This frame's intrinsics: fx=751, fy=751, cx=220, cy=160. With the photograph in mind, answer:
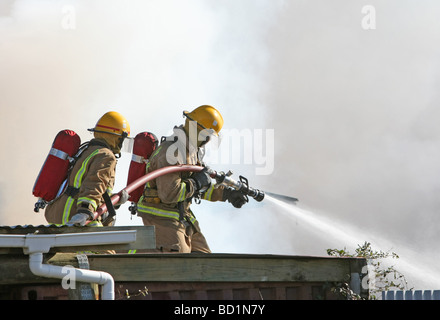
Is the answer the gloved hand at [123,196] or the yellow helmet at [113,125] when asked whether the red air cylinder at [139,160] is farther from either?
the gloved hand at [123,196]

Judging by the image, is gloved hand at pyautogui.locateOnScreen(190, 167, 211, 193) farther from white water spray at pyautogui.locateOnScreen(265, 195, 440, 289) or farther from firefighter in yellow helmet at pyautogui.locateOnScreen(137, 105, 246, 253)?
white water spray at pyautogui.locateOnScreen(265, 195, 440, 289)

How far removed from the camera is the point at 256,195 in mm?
8977

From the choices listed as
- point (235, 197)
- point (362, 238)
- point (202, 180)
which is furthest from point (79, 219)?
point (362, 238)

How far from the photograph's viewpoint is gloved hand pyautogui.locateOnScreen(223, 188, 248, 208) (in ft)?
28.1

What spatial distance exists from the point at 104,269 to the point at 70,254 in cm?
26

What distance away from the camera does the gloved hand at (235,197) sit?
8555 millimetres

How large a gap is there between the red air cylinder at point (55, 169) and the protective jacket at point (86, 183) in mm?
85

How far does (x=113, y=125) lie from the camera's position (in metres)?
7.61

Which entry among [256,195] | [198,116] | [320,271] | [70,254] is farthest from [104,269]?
[256,195]

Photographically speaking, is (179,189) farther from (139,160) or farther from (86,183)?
(86,183)

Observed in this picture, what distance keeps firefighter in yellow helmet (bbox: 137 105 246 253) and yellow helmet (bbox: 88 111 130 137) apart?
0.41 metres

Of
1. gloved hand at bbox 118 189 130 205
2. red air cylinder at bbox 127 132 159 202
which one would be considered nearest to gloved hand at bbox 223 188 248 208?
red air cylinder at bbox 127 132 159 202

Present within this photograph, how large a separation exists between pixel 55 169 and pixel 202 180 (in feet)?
4.88
